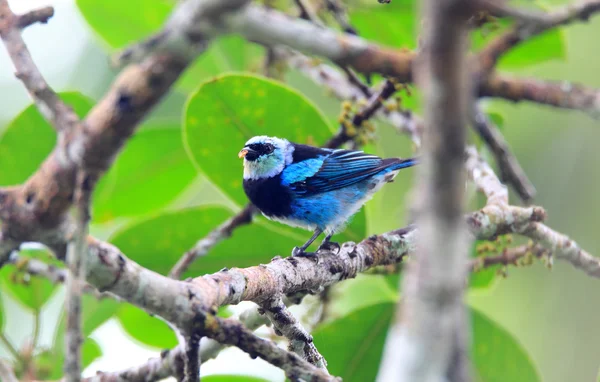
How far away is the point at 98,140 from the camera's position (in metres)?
1.52

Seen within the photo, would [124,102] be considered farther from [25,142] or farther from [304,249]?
[25,142]

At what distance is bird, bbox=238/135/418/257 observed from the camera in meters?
4.32

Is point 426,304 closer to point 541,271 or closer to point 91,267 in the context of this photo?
point 91,267

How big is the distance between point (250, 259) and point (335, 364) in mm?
764

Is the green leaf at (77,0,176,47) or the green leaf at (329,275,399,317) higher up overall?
the green leaf at (77,0,176,47)

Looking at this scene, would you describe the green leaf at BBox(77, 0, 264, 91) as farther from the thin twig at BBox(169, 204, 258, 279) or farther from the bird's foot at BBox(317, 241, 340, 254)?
the bird's foot at BBox(317, 241, 340, 254)

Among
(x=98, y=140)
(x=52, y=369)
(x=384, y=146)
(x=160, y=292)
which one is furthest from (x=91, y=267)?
(x=384, y=146)

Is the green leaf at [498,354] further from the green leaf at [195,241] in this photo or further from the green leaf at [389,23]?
the green leaf at [389,23]

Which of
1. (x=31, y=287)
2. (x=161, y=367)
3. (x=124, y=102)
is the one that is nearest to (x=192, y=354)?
(x=124, y=102)

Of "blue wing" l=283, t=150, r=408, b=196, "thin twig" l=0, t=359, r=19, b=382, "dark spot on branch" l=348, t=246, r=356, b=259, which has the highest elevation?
Result: "thin twig" l=0, t=359, r=19, b=382

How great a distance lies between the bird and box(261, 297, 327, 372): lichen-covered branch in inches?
65.7

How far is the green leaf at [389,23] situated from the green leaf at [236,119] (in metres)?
1.23

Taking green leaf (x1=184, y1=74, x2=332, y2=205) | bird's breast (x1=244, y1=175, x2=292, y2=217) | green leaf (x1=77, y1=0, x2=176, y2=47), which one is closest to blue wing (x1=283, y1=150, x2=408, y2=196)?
bird's breast (x1=244, y1=175, x2=292, y2=217)

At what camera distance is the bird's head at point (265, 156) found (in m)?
4.25
